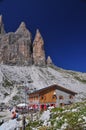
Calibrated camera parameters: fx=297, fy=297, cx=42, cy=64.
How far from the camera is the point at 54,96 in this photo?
66188 millimetres

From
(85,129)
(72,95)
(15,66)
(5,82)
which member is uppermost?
(15,66)

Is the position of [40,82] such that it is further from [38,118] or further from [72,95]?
[38,118]

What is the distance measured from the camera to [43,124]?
3044 cm

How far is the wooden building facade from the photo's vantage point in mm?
65500

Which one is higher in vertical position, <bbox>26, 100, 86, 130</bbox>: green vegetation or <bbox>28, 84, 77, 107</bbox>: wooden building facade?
<bbox>28, 84, 77, 107</bbox>: wooden building facade

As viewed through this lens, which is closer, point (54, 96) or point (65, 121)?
point (65, 121)

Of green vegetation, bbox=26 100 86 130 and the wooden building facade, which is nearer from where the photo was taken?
green vegetation, bbox=26 100 86 130

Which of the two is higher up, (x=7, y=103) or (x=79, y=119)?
(x=7, y=103)

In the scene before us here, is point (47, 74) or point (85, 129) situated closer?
point (85, 129)

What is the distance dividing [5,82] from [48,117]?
123287 mm

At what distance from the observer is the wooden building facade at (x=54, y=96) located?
6550 centimetres

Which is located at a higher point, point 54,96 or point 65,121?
point 54,96

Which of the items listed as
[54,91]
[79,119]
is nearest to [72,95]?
[54,91]

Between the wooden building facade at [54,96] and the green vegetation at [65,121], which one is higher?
the wooden building facade at [54,96]
